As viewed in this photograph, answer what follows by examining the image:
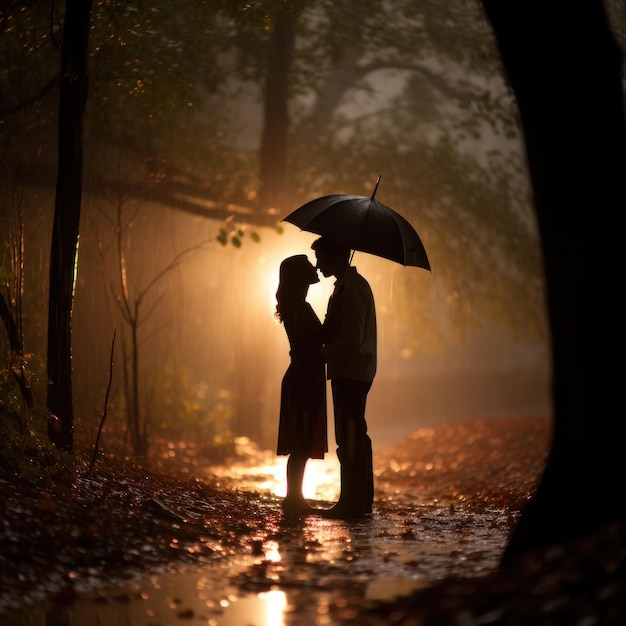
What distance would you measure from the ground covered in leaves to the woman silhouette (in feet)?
1.93

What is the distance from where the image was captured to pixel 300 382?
7.43 m

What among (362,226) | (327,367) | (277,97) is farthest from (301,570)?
(277,97)

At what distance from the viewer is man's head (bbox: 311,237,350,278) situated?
7.17 meters

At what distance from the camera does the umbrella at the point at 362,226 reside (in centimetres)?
695

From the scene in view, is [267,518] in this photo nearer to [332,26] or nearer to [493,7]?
[493,7]

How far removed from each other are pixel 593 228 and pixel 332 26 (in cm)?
1465

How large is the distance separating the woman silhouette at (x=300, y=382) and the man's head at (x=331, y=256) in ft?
0.49

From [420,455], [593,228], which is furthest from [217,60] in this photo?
[593,228]

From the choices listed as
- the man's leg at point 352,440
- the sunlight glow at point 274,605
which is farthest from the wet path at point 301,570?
the man's leg at point 352,440

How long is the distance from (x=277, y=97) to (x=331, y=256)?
38.3 ft

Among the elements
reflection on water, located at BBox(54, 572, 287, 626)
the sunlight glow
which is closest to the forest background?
reflection on water, located at BBox(54, 572, 287, 626)

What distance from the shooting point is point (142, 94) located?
35.8 ft

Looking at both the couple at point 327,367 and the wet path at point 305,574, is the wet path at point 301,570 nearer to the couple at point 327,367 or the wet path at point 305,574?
the wet path at point 305,574

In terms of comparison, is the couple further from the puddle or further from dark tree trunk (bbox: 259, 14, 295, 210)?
dark tree trunk (bbox: 259, 14, 295, 210)
